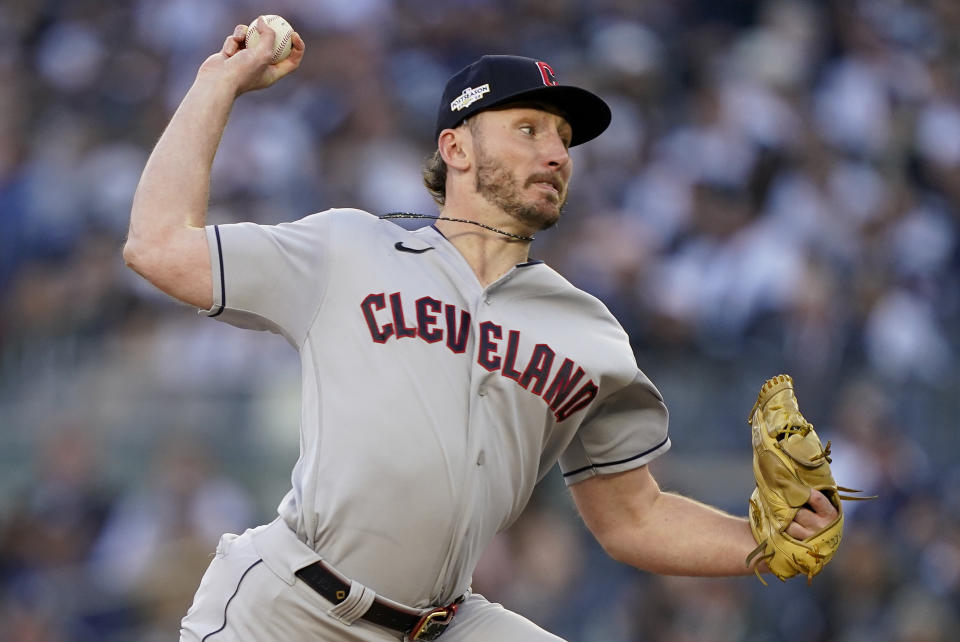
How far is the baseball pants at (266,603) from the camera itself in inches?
128

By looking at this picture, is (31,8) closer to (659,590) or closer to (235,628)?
(659,590)

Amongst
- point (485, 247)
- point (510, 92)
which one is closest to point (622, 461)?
point (485, 247)

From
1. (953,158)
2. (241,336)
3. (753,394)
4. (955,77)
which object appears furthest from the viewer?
(955,77)

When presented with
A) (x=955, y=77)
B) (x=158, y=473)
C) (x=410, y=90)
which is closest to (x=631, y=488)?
(x=158, y=473)

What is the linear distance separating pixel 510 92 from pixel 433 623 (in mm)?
1402

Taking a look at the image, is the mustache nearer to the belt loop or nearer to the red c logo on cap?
the red c logo on cap

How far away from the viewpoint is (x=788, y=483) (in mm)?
3438

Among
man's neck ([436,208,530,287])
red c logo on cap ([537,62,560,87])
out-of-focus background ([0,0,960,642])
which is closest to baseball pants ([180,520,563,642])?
man's neck ([436,208,530,287])

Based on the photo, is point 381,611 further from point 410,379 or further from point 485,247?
point 485,247

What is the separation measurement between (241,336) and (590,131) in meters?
4.42

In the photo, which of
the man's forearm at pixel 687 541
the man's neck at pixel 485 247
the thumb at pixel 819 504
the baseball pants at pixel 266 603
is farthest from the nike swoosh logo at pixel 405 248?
the thumb at pixel 819 504

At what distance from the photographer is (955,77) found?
403 inches

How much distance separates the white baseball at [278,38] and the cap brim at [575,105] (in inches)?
22.3

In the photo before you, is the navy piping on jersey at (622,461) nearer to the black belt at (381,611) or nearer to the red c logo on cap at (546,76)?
the black belt at (381,611)
